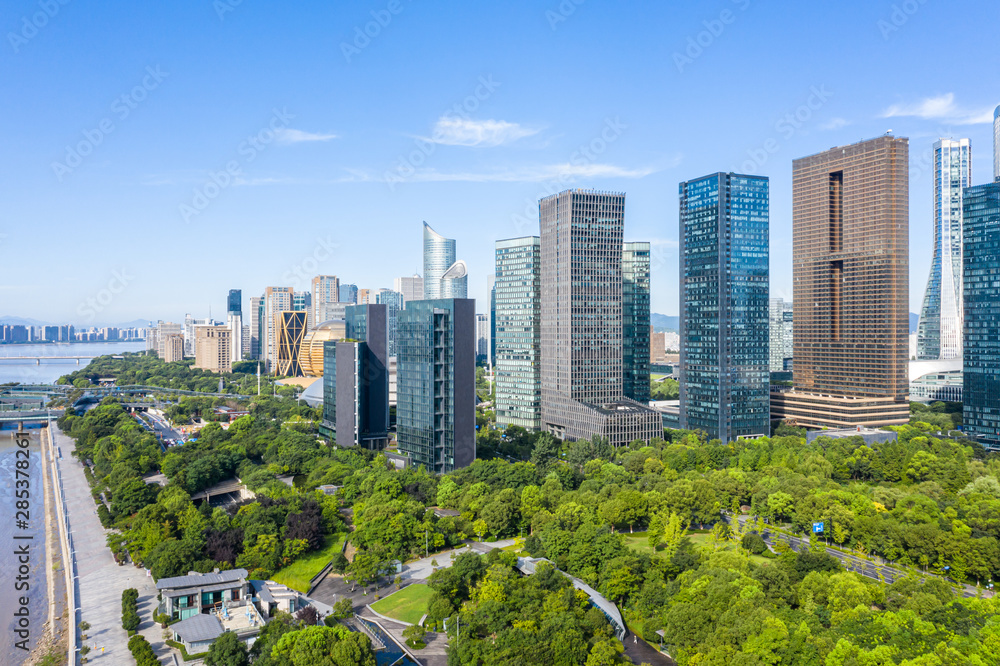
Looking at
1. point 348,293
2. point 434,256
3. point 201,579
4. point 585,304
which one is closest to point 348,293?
point 348,293

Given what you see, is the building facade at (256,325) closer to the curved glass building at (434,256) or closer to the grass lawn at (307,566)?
the curved glass building at (434,256)

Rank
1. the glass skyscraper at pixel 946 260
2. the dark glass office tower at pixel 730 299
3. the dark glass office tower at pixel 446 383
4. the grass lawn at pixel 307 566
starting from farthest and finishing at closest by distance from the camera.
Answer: the glass skyscraper at pixel 946 260
the dark glass office tower at pixel 730 299
the dark glass office tower at pixel 446 383
the grass lawn at pixel 307 566

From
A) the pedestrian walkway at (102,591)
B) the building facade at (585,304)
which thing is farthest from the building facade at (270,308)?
the pedestrian walkway at (102,591)

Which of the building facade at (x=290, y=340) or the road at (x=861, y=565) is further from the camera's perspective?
the building facade at (x=290, y=340)

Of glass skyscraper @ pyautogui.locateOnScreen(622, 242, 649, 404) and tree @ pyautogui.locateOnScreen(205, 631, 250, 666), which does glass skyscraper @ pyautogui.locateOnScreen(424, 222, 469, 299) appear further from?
tree @ pyautogui.locateOnScreen(205, 631, 250, 666)

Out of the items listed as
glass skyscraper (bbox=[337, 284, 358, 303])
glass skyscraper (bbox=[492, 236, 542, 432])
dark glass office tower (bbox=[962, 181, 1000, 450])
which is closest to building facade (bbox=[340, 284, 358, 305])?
glass skyscraper (bbox=[337, 284, 358, 303])

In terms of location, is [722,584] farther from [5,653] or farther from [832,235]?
[832,235]

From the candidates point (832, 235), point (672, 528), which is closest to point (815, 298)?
point (832, 235)

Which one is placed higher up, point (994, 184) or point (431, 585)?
point (994, 184)
